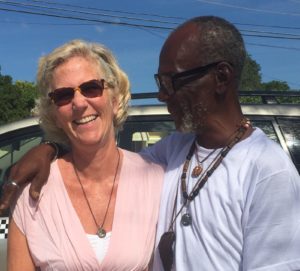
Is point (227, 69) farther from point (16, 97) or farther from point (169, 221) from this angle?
point (16, 97)

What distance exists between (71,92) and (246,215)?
100 cm

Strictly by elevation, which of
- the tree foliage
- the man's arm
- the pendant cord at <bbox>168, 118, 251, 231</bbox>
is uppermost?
the tree foliage

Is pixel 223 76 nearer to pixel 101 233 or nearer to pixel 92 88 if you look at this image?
pixel 92 88

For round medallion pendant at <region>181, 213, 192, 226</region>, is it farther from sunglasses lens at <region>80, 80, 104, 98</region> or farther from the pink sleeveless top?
sunglasses lens at <region>80, 80, 104, 98</region>

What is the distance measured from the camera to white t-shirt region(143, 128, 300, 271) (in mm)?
1708

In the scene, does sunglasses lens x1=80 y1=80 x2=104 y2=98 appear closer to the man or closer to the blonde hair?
the blonde hair

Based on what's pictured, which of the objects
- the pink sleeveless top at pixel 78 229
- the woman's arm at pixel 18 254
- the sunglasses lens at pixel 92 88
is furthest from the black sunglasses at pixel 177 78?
the woman's arm at pixel 18 254

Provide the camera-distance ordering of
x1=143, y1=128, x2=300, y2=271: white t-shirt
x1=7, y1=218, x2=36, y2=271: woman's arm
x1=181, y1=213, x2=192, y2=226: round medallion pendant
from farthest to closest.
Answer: x1=7, y1=218, x2=36, y2=271: woman's arm
x1=181, y1=213, x2=192, y2=226: round medallion pendant
x1=143, y1=128, x2=300, y2=271: white t-shirt

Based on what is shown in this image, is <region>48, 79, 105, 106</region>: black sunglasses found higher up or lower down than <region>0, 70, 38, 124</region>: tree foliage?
lower down

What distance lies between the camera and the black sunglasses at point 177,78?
1980mm

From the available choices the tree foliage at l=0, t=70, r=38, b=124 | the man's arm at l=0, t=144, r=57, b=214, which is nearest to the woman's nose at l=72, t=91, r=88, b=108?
the man's arm at l=0, t=144, r=57, b=214

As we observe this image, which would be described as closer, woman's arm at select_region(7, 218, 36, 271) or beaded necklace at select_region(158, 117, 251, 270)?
beaded necklace at select_region(158, 117, 251, 270)

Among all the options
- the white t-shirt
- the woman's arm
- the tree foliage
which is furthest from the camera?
the tree foliage

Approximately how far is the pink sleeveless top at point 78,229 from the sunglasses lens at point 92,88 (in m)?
0.37
